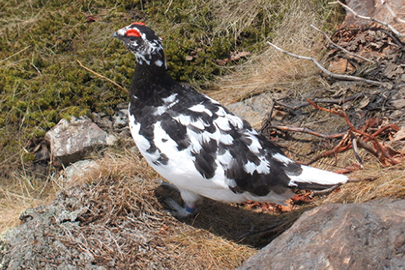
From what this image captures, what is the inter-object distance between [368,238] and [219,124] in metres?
1.24

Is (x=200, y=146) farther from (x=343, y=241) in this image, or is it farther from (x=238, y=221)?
(x=343, y=241)

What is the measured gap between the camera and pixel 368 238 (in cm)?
237

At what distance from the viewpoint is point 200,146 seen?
123 inches

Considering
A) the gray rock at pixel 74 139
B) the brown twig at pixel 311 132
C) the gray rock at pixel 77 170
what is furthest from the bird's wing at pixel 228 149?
the gray rock at pixel 74 139

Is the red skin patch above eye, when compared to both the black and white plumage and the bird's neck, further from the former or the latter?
the bird's neck

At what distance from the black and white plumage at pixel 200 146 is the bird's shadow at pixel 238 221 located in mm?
284

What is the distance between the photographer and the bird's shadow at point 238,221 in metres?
3.47

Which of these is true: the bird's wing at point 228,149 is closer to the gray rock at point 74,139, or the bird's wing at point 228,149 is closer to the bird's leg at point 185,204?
the bird's leg at point 185,204

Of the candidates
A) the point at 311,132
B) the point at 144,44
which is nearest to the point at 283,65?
the point at 311,132

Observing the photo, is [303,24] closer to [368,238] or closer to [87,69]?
[87,69]

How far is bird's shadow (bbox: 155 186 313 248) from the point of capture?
3.47 meters

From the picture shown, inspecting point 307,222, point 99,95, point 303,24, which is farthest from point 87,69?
point 307,222

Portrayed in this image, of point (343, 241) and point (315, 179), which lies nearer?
point (343, 241)

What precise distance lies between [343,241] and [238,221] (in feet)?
4.68
